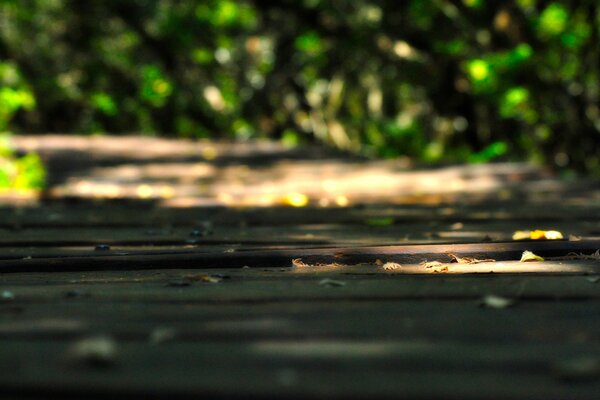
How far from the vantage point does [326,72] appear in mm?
14031

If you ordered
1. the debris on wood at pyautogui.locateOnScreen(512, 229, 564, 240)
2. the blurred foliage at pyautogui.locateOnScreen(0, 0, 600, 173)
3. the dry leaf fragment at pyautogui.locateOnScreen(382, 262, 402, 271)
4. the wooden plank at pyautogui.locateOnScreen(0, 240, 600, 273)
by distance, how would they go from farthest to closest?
the blurred foliage at pyautogui.locateOnScreen(0, 0, 600, 173)
the debris on wood at pyautogui.locateOnScreen(512, 229, 564, 240)
the wooden plank at pyautogui.locateOnScreen(0, 240, 600, 273)
the dry leaf fragment at pyautogui.locateOnScreen(382, 262, 402, 271)

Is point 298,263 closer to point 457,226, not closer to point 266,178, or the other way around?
point 457,226

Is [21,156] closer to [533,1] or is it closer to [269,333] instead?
[269,333]

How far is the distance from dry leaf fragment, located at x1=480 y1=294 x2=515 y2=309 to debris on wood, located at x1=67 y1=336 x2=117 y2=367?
0.83 metres

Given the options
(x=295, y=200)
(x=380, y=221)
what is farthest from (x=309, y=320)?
A: (x=295, y=200)

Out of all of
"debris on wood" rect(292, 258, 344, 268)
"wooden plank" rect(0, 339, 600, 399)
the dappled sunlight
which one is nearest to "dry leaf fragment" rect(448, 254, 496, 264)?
"debris on wood" rect(292, 258, 344, 268)

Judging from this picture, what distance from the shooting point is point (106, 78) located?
1600 centimetres

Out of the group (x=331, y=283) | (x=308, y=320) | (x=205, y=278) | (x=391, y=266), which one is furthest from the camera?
(x=391, y=266)

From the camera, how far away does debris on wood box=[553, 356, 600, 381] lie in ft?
4.17

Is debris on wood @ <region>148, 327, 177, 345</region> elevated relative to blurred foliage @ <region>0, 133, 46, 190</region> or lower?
lower

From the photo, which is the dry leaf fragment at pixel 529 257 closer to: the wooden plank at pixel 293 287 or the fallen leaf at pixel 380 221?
the wooden plank at pixel 293 287

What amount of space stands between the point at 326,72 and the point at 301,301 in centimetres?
1248

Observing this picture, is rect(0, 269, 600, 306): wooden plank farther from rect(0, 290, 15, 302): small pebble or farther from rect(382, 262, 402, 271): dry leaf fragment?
rect(382, 262, 402, 271): dry leaf fragment

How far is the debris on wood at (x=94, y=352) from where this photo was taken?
4.41 feet
